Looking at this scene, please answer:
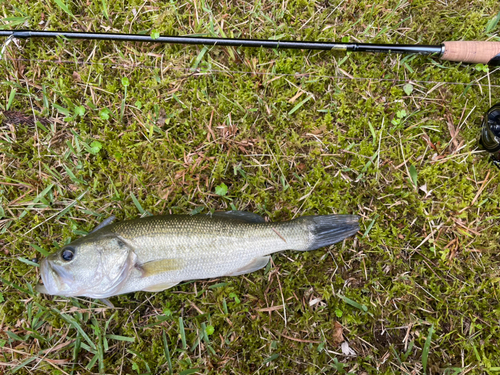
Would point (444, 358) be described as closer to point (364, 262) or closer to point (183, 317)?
point (364, 262)

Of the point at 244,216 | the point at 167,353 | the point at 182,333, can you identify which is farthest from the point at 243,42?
the point at 167,353

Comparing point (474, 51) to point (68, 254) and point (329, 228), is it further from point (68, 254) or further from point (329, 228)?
point (68, 254)

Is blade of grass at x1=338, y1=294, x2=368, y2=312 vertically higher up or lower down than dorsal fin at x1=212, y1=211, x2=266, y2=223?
lower down

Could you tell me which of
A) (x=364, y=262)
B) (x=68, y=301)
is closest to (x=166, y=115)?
(x=68, y=301)

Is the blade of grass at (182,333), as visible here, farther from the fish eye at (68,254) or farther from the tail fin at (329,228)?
the tail fin at (329,228)

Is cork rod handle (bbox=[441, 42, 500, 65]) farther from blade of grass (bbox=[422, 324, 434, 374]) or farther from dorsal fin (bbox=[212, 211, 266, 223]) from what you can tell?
blade of grass (bbox=[422, 324, 434, 374])

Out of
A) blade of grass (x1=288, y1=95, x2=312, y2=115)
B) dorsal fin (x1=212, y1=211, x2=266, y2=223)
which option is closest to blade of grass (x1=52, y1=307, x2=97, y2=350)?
dorsal fin (x1=212, y1=211, x2=266, y2=223)

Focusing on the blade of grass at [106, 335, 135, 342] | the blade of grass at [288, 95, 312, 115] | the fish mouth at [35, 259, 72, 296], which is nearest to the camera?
the fish mouth at [35, 259, 72, 296]

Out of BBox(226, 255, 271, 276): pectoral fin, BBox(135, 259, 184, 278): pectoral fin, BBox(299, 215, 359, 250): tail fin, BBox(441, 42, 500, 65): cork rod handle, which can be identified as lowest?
BBox(226, 255, 271, 276): pectoral fin
